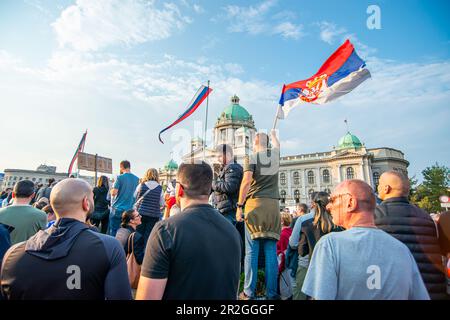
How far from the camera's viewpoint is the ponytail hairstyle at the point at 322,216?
395 cm

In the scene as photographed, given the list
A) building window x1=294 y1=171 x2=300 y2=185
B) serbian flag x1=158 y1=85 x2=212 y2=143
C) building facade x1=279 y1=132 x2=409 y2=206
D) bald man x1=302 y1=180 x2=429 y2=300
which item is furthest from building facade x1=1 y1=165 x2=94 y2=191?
bald man x1=302 y1=180 x2=429 y2=300

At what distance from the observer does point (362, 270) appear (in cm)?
182

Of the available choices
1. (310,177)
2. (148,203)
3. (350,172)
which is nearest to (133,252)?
(148,203)

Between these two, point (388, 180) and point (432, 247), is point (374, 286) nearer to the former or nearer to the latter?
point (432, 247)

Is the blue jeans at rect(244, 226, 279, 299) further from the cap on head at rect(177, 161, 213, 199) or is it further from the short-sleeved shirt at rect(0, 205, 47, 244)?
the short-sleeved shirt at rect(0, 205, 47, 244)

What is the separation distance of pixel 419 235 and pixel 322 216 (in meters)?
1.30

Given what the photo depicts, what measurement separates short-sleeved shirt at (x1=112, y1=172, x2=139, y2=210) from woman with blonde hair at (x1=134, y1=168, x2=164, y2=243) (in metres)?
0.91

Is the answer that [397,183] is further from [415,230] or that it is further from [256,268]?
[256,268]

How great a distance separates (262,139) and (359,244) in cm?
315

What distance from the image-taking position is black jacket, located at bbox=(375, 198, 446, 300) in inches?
110

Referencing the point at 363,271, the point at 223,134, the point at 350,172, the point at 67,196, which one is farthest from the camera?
the point at 223,134

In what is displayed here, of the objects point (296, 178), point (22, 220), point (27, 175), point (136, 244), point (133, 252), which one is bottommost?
point (133, 252)

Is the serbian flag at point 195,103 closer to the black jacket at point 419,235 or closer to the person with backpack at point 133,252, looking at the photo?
the person with backpack at point 133,252

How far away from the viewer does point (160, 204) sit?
6.36 meters
